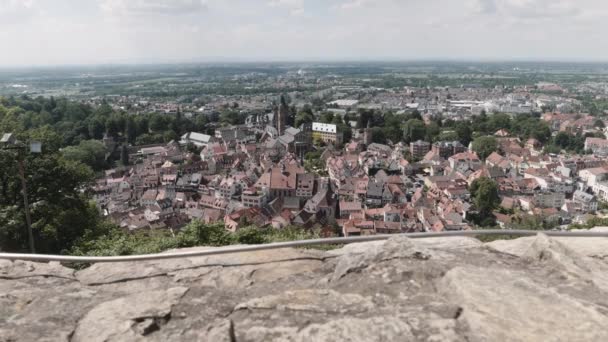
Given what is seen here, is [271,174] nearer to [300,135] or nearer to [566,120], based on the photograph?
[300,135]

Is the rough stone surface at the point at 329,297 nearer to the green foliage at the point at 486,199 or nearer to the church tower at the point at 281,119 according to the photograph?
the green foliage at the point at 486,199

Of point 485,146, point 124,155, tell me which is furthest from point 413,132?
point 124,155

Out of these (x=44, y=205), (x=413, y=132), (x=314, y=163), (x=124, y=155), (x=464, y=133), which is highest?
(x=44, y=205)

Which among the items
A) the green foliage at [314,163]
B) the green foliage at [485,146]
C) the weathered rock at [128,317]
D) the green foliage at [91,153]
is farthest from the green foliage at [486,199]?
the green foliage at [91,153]

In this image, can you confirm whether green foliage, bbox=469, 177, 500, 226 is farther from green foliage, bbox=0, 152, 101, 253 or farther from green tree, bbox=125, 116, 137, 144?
green tree, bbox=125, 116, 137, 144

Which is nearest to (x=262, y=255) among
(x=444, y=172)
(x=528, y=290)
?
(x=528, y=290)

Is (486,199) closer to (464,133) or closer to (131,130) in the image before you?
(464,133)
